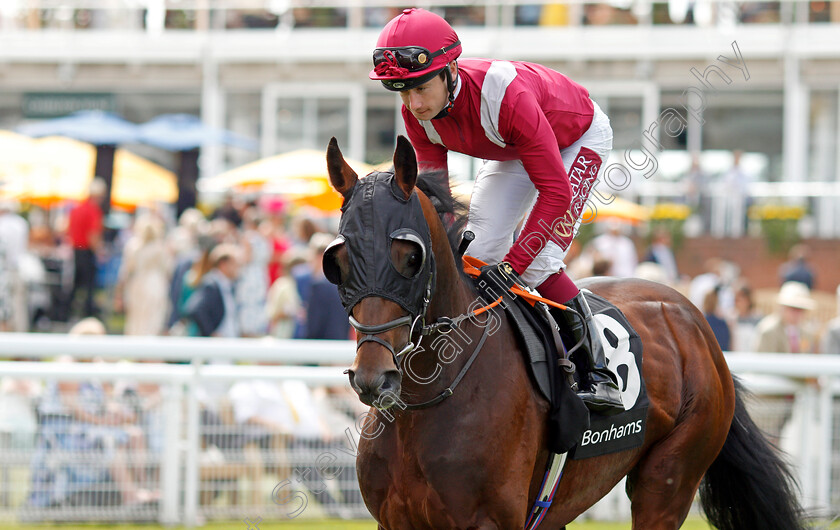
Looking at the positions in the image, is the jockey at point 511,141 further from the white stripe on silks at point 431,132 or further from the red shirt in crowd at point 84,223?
the red shirt in crowd at point 84,223

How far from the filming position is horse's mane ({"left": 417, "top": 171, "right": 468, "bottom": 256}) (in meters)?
3.25

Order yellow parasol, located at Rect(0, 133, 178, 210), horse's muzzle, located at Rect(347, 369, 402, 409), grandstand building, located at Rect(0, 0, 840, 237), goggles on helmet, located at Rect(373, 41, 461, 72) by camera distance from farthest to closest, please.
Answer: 1. grandstand building, located at Rect(0, 0, 840, 237)
2. yellow parasol, located at Rect(0, 133, 178, 210)
3. goggles on helmet, located at Rect(373, 41, 461, 72)
4. horse's muzzle, located at Rect(347, 369, 402, 409)

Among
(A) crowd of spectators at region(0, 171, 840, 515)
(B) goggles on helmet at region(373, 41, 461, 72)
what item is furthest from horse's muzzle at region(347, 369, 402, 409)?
(A) crowd of spectators at region(0, 171, 840, 515)

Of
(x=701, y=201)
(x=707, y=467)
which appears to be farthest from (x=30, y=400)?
(x=701, y=201)

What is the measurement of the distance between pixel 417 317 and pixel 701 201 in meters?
15.5

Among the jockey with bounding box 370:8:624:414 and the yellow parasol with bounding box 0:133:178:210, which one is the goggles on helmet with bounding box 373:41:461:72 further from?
the yellow parasol with bounding box 0:133:178:210

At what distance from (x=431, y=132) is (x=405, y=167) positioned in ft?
2.00

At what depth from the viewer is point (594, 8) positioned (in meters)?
20.5

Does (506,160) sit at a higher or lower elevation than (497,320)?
higher

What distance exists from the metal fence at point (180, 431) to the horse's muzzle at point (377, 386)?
3.24 metres

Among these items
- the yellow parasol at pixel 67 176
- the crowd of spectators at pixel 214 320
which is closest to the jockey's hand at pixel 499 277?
the crowd of spectators at pixel 214 320

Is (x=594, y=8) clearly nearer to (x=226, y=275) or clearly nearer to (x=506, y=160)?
(x=226, y=275)

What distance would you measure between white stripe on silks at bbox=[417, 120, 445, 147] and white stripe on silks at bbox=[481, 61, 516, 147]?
8.2 inches

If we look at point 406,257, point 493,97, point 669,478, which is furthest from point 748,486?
point 406,257
